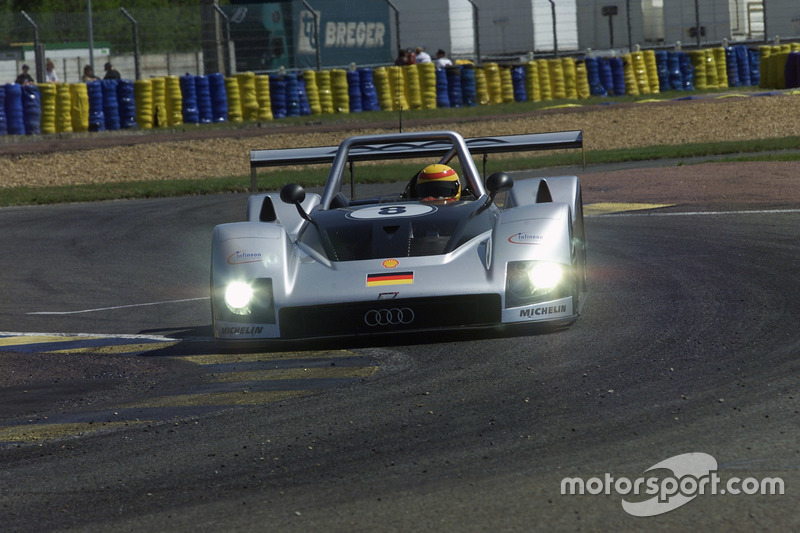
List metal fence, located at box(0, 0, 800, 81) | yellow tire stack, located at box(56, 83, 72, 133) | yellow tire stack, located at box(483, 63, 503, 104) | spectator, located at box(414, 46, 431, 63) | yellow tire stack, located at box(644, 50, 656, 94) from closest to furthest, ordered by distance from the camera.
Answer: yellow tire stack, located at box(56, 83, 72, 133) → metal fence, located at box(0, 0, 800, 81) → spectator, located at box(414, 46, 431, 63) → yellow tire stack, located at box(483, 63, 503, 104) → yellow tire stack, located at box(644, 50, 656, 94)

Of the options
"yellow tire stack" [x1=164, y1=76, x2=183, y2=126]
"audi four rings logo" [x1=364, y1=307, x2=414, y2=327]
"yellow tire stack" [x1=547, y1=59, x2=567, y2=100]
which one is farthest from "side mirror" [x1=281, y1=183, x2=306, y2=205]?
"yellow tire stack" [x1=547, y1=59, x2=567, y2=100]

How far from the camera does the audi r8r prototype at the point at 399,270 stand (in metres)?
6.66

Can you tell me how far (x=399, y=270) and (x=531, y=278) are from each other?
75cm

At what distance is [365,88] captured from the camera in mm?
29625

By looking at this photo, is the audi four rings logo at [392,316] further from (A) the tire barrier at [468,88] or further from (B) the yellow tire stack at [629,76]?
(B) the yellow tire stack at [629,76]

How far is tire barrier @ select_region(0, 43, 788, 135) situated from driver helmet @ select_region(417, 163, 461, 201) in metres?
19.6

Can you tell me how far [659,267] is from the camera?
932 cm

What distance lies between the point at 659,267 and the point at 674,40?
1138 inches

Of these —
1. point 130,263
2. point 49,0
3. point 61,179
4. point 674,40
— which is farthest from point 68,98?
point 49,0

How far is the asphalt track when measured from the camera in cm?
390

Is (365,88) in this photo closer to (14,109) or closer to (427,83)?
(427,83)

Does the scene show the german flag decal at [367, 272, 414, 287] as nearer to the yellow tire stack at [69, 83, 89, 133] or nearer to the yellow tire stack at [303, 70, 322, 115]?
the yellow tire stack at [69, 83, 89, 133]

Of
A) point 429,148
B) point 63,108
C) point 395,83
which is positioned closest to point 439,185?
point 429,148

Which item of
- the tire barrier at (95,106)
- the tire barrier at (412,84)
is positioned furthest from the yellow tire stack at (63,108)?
the tire barrier at (412,84)
